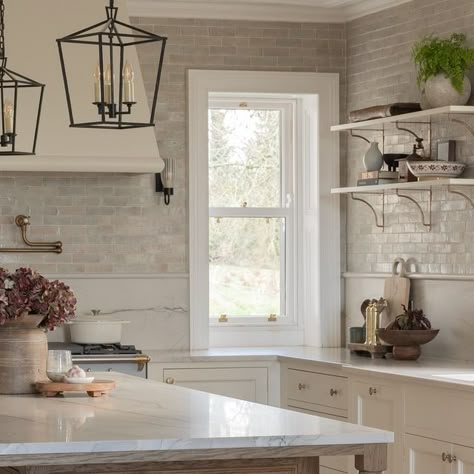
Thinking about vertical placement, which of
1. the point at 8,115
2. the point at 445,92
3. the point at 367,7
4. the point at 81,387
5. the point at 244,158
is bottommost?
the point at 81,387

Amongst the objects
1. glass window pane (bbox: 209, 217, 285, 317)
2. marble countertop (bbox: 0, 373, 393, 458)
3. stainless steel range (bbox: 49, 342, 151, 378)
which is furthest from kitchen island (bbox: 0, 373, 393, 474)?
glass window pane (bbox: 209, 217, 285, 317)

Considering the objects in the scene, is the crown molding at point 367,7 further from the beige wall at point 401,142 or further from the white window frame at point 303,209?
the white window frame at point 303,209

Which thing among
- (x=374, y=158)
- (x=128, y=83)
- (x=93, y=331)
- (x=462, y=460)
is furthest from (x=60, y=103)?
(x=128, y=83)

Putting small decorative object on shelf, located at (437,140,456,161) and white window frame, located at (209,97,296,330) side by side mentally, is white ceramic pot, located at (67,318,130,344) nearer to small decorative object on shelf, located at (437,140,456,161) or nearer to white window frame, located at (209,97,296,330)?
white window frame, located at (209,97,296,330)

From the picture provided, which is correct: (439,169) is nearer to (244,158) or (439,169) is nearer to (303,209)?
(303,209)

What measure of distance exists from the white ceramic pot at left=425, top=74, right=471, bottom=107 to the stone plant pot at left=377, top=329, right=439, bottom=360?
1155 mm

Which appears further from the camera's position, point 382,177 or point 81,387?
point 382,177

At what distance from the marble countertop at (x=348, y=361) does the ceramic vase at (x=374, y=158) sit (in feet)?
3.41

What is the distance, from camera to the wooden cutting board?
247 inches

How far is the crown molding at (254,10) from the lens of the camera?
270 inches

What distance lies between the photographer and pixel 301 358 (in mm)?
6277

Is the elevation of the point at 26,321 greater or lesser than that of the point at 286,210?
lesser

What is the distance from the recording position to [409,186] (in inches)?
235

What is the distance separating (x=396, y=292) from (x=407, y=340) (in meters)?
0.48
